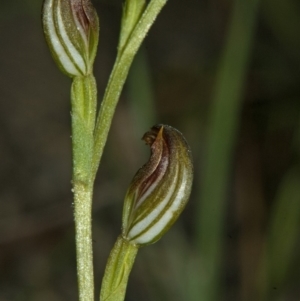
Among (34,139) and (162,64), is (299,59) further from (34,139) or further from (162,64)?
(34,139)

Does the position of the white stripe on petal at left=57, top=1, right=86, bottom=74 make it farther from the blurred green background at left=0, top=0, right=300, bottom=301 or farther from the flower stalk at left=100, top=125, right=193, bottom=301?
the blurred green background at left=0, top=0, right=300, bottom=301

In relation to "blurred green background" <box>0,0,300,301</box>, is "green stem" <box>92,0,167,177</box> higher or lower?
higher

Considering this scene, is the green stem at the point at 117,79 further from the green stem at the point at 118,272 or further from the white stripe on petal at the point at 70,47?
the green stem at the point at 118,272

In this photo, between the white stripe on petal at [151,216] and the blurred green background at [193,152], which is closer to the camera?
the white stripe on petal at [151,216]

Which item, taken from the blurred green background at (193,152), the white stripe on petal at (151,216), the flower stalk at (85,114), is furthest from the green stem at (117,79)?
the blurred green background at (193,152)

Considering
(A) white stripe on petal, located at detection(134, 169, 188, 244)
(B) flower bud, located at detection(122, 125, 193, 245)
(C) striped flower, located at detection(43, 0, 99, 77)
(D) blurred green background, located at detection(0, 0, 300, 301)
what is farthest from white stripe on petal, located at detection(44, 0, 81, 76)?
(D) blurred green background, located at detection(0, 0, 300, 301)

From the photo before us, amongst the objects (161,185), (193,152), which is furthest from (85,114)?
(193,152)
